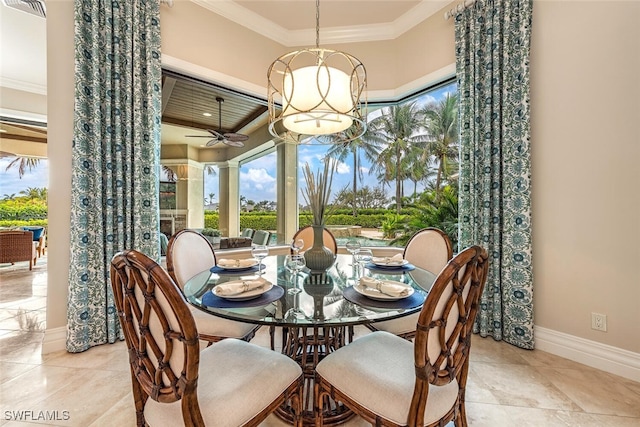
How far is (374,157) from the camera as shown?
3736mm

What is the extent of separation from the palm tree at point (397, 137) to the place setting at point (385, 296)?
2.49m

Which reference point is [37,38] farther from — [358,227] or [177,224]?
[358,227]

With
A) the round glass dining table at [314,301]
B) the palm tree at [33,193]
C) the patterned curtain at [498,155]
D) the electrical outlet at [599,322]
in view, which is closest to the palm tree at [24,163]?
the palm tree at [33,193]

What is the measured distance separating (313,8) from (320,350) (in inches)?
133

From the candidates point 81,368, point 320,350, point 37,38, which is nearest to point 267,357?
point 320,350

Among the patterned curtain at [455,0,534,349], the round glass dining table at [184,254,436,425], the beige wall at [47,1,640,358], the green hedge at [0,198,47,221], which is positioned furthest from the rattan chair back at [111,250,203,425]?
the green hedge at [0,198,47,221]

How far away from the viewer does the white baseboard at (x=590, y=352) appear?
6.20 ft

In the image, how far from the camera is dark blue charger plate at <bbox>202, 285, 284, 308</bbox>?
47.9 inches

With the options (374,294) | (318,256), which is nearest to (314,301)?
(374,294)

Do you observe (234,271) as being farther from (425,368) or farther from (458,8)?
(458,8)

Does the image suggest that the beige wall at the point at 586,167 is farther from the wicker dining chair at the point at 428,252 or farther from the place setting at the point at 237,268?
the place setting at the point at 237,268

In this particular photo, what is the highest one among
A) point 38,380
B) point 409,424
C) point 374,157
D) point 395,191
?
point 374,157

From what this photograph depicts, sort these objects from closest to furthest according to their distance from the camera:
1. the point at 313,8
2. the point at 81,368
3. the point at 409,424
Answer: the point at 409,424, the point at 81,368, the point at 313,8

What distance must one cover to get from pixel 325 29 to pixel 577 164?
9.42 ft
